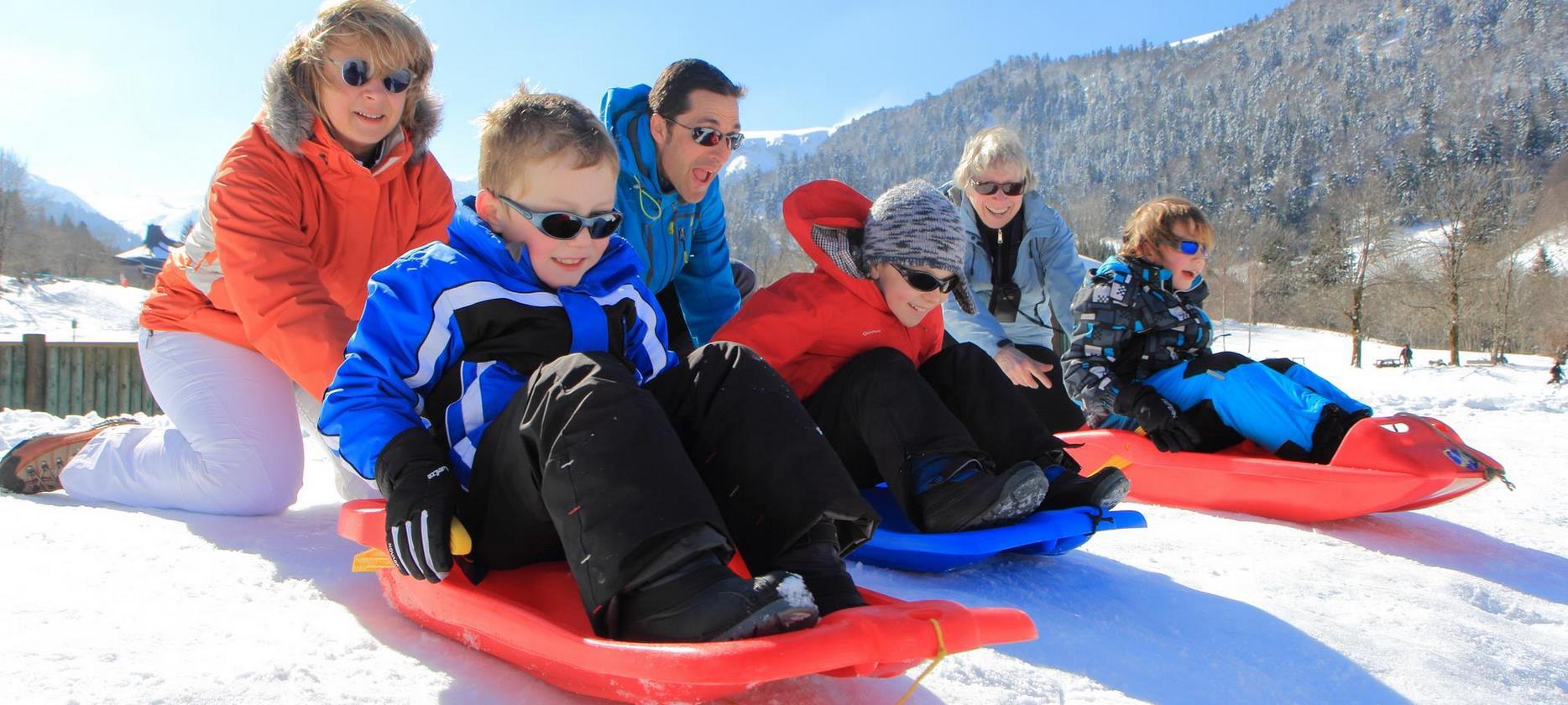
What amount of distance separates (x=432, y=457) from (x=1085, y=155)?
143m

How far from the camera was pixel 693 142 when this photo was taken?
3.04 meters

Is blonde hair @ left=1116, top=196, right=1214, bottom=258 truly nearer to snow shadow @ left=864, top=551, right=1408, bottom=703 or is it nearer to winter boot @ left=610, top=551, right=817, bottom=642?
snow shadow @ left=864, top=551, right=1408, bottom=703

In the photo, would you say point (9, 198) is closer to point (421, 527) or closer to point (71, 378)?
Result: point (71, 378)

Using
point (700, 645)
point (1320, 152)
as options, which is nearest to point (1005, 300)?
point (700, 645)

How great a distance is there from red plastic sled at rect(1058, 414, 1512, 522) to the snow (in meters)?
0.12

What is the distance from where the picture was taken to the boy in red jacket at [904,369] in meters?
2.13

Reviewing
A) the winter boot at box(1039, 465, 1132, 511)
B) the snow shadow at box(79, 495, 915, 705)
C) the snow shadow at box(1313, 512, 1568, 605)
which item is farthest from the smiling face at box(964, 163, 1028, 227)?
the snow shadow at box(79, 495, 915, 705)

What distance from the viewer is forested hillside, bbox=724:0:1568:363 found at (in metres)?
Result: 31.6

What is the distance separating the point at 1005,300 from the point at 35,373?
31.9 feet

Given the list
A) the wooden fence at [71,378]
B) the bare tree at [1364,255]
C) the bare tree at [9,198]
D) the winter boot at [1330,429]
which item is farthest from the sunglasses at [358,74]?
the bare tree at [9,198]

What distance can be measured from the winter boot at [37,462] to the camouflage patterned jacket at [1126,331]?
3554mm

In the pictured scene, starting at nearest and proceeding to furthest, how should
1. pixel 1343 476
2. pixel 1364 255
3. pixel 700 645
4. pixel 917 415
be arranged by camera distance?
pixel 700 645, pixel 917 415, pixel 1343 476, pixel 1364 255

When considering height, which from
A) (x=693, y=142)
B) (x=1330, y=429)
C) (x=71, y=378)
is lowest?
(x=71, y=378)

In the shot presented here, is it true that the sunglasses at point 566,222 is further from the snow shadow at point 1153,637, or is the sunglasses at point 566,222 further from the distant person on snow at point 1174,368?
the distant person on snow at point 1174,368
